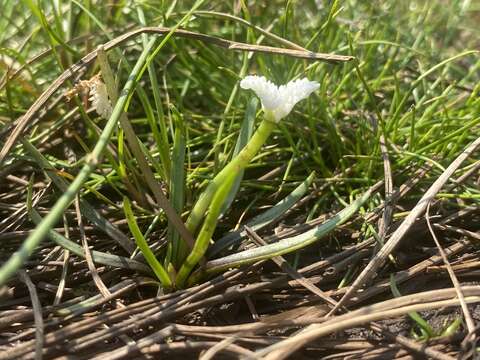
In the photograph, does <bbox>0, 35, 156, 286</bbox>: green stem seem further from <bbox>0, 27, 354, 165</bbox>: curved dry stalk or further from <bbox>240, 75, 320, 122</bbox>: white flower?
<bbox>240, 75, 320, 122</bbox>: white flower

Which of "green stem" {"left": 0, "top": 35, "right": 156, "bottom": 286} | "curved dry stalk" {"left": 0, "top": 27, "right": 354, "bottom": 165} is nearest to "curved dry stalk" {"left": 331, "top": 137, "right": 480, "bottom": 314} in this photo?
"curved dry stalk" {"left": 0, "top": 27, "right": 354, "bottom": 165}

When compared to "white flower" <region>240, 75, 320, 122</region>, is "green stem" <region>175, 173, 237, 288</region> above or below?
below

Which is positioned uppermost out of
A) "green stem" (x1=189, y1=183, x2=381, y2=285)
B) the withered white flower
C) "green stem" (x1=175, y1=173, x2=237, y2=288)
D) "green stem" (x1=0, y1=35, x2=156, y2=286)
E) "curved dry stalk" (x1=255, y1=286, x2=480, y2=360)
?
the withered white flower

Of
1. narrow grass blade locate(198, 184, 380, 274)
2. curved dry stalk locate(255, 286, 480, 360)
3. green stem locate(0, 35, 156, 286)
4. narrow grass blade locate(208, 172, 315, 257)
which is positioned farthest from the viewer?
narrow grass blade locate(208, 172, 315, 257)

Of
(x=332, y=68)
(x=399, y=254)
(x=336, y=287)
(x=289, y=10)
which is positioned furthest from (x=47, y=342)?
(x=332, y=68)

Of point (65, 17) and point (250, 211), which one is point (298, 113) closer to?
point (250, 211)

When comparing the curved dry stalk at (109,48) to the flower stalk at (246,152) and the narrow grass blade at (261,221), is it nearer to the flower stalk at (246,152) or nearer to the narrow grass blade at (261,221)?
the flower stalk at (246,152)

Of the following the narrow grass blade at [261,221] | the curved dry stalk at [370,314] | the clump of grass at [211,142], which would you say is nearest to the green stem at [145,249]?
the clump of grass at [211,142]
